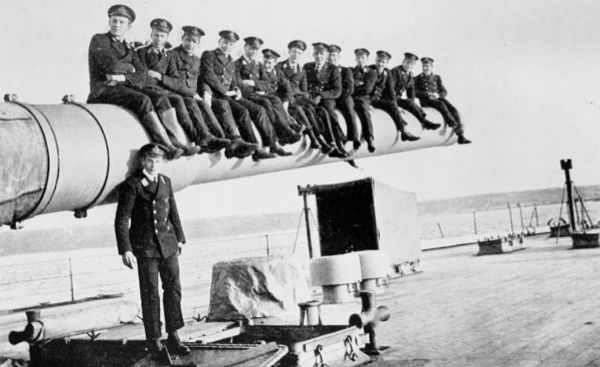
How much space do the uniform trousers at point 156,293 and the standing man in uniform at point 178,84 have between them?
0.84 metres

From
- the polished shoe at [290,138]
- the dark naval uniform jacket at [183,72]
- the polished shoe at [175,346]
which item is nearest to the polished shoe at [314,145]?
the polished shoe at [290,138]

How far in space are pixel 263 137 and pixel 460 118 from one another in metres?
3.55

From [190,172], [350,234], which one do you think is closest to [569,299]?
[190,172]

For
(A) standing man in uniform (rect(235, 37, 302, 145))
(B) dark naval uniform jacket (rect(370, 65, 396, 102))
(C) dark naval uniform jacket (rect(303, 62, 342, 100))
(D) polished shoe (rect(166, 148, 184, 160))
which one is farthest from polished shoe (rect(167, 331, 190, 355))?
(B) dark naval uniform jacket (rect(370, 65, 396, 102))

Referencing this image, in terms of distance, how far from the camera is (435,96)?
7.80 m

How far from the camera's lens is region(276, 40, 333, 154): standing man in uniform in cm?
557

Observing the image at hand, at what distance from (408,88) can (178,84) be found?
3.70 meters

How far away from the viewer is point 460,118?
7.63 m

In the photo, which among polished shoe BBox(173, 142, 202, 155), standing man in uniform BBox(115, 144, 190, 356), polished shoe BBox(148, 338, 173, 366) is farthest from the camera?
polished shoe BBox(173, 142, 202, 155)

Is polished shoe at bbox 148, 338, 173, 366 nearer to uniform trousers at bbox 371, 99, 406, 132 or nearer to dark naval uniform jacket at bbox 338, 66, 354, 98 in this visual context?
dark naval uniform jacket at bbox 338, 66, 354, 98

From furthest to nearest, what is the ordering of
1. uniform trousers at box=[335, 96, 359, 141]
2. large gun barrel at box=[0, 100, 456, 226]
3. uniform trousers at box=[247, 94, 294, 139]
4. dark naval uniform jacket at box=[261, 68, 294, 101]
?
uniform trousers at box=[335, 96, 359, 141] < dark naval uniform jacket at box=[261, 68, 294, 101] < uniform trousers at box=[247, 94, 294, 139] < large gun barrel at box=[0, 100, 456, 226]

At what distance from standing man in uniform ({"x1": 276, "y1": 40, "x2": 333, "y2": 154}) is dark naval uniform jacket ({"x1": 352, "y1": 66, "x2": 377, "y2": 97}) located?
757mm

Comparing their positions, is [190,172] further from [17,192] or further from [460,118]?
[460,118]

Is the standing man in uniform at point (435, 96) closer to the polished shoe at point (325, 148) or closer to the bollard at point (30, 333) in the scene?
the polished shoe at point (325, 148)
